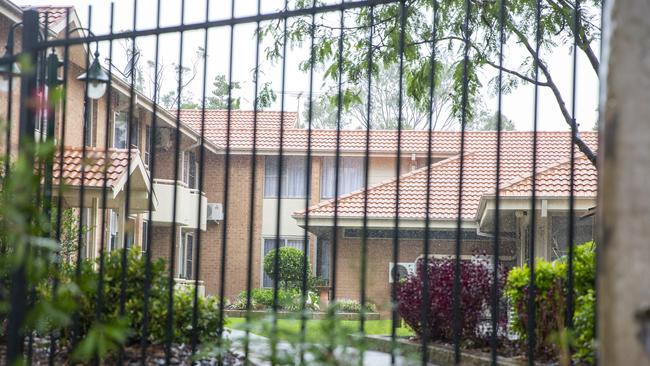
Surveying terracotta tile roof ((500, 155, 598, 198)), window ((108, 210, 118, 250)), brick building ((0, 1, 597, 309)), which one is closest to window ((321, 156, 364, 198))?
brick building ((0, 1, 597, 309))

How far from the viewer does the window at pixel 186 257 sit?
32675mm

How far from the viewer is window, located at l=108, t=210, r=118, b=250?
24922 millimetres

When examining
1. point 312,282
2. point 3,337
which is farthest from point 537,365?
point 312,282

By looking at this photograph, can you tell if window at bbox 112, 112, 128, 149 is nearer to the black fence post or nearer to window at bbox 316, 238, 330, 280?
window at bbox 316, 238, 330, 280

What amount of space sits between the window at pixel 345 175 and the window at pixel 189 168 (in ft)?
15.0

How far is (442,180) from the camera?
2608cm

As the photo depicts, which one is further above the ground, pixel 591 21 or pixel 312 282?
pixel 591 21

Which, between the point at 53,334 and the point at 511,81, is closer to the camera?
the point at 53,334

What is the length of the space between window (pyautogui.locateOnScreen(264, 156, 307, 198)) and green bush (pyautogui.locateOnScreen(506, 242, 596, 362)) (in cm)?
2608

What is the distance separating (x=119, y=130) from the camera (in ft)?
91.8

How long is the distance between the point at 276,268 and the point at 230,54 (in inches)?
41.3

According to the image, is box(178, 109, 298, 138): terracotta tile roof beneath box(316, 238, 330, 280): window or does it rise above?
above

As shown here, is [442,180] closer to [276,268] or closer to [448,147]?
[448,147]

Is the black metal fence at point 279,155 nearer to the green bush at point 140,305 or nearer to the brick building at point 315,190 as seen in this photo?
the green bush at point 140,305
